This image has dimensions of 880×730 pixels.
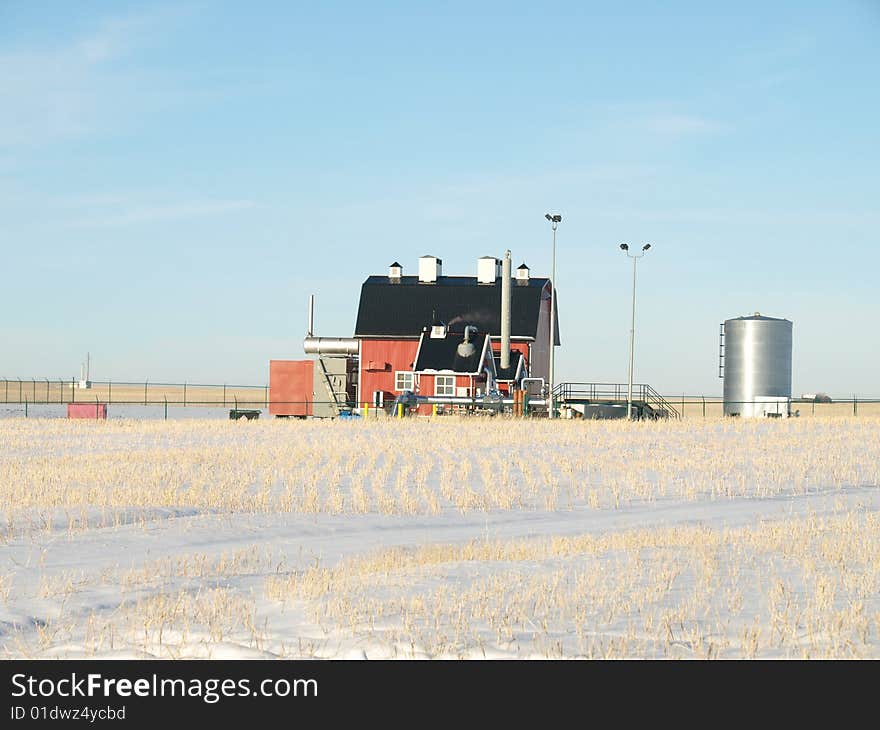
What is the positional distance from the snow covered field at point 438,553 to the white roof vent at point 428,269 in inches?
1675

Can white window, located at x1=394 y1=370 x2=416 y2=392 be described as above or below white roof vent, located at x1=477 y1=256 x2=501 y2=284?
below

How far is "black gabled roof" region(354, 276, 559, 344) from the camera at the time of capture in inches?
2643

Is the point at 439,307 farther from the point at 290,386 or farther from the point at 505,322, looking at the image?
the point at 290,386

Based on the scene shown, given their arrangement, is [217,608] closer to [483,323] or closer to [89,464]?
[89,464]

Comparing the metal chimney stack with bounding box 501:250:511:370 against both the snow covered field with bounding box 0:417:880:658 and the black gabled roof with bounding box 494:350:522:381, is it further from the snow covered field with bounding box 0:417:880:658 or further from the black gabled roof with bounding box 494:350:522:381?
the snow covered field with bounding box 0:417:880:658

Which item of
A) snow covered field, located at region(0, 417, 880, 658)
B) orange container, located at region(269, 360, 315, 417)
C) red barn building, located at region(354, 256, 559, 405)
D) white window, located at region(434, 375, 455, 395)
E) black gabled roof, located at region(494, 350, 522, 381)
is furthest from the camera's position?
orange container, located at region(269, 360, 315, 417)

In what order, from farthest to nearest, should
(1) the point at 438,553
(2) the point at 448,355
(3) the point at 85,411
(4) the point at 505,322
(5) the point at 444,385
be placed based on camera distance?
(3) the point at 85,411
(4) the point at 505,322
(2) the point at 448,355
(5) the point at 444,385
(1) the point at 438,553

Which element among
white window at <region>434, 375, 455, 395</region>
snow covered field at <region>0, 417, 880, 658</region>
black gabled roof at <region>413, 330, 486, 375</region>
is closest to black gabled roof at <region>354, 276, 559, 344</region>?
black gabled roof at <region>413, 330, 486, 375</region>

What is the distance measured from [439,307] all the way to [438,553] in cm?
5599


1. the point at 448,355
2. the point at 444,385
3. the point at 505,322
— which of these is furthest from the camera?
the point at 505,322

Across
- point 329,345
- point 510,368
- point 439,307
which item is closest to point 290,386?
point 329,345

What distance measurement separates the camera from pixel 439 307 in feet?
226

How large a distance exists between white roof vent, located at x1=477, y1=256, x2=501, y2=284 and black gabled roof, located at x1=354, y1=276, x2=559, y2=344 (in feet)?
1.91
